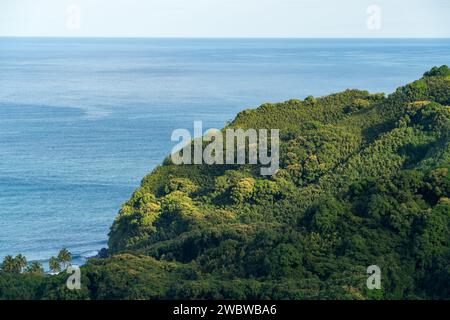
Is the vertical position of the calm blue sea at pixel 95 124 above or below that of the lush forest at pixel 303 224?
above

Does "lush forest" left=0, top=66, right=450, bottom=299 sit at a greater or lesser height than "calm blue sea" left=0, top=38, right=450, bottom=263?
lesser

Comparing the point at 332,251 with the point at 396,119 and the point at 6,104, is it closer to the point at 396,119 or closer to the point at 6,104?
the point at 396,119

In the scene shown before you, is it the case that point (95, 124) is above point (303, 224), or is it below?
above

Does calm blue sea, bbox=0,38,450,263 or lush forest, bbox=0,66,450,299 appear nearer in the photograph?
lush forest, bbox=0,66,450,299

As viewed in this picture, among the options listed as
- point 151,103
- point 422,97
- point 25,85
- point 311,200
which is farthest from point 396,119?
point 25,85

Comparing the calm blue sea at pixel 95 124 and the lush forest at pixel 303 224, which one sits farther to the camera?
the calm blue sea at pixel 95 124
